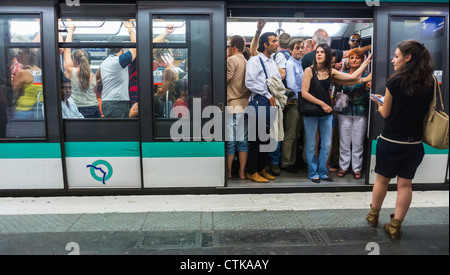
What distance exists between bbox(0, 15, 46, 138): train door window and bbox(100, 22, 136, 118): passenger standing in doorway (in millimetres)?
777

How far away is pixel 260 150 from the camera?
5203mm

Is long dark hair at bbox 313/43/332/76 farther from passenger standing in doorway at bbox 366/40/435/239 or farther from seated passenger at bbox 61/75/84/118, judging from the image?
seated passenger at bbox 61/75/84/118

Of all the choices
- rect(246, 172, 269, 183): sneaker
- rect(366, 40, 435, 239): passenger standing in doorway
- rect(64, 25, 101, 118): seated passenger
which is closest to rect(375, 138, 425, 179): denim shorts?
rect(366, 40, 435, 239): passenger standing in doorway

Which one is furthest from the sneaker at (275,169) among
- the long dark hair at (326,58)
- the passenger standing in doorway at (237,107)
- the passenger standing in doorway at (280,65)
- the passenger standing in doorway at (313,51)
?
the passenger standing in doorway at (313,51)

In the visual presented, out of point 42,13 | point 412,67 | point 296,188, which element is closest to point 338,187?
point 296,188

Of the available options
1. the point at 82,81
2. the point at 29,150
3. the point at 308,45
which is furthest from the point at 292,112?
the point at 29,150

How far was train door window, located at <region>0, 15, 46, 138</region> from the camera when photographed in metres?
4.38

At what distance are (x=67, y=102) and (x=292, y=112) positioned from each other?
3282 millimetres

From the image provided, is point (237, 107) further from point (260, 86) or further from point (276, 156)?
point (276, 156)

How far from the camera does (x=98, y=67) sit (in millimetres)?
4539

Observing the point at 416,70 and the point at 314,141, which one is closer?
the point at 416,70

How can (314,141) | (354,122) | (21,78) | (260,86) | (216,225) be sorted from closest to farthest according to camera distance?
(216,225), (21,78), (260,86), (314,141), (354,122)

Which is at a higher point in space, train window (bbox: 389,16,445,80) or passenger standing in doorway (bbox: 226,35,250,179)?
train window (bbox: 389,16,445,80)

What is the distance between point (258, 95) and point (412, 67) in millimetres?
2196
